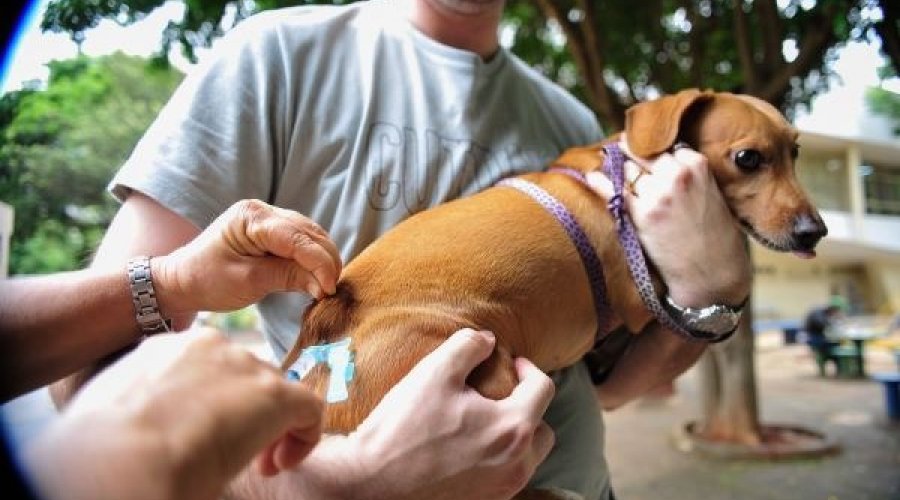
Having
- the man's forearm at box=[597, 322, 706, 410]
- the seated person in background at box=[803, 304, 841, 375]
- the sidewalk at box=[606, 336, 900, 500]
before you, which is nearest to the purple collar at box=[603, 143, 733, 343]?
the man's forearm at box=[597, 322, 706, 410]

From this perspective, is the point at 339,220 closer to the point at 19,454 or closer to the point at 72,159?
the point at 19,454

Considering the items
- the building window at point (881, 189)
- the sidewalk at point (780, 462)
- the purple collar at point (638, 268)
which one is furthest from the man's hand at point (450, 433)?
the building window at point (881, 189)

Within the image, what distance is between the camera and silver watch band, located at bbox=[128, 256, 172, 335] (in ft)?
3.57

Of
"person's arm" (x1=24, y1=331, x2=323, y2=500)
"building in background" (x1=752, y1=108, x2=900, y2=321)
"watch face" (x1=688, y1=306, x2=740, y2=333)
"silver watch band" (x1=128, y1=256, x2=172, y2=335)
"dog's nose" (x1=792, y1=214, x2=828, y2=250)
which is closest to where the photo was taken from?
"person's arm" (x1=24, y1=331, x2=323, y2=500)

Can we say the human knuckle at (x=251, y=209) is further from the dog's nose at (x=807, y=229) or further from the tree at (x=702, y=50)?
the tree at (x=702, y=50)

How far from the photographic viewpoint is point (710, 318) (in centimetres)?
150

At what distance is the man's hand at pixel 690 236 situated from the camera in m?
1.52

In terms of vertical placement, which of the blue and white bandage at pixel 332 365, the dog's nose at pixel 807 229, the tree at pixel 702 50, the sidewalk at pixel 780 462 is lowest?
the sidewalk at pixel 780 462

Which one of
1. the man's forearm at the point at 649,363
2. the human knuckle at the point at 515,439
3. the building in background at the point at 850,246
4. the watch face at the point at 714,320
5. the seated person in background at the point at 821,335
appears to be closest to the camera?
the human knuckle at the point at 515,439

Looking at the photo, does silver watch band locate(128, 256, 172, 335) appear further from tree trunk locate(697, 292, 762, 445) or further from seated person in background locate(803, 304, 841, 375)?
seated person in background locate(803, 304, 841, 375)

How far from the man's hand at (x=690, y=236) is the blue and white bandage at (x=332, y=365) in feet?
2.78

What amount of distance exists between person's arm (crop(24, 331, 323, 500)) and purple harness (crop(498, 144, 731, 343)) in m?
0.98

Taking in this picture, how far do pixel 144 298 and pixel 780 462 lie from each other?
5974 mm

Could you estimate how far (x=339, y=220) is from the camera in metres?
1.44
